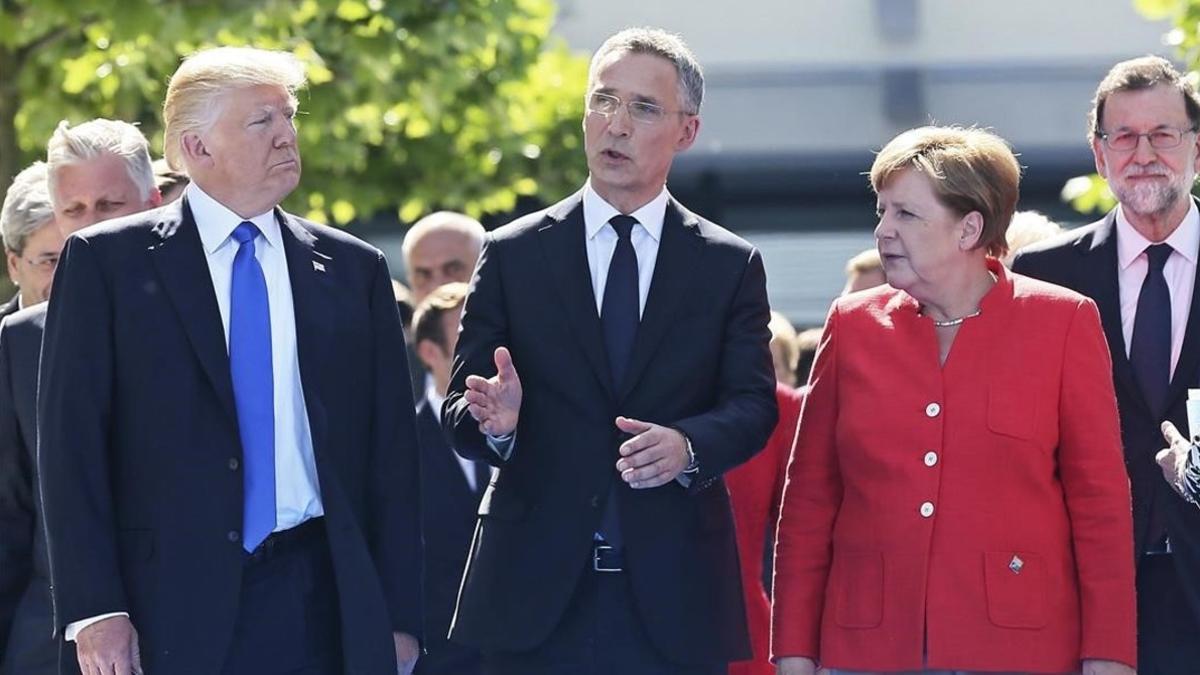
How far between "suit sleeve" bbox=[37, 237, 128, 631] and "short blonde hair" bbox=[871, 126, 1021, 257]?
184cm

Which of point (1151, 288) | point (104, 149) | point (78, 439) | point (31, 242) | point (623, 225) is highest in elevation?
point (104, 149)

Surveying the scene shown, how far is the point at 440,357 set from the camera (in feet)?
26.4

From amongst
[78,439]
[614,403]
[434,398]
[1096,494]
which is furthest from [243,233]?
[434,398]

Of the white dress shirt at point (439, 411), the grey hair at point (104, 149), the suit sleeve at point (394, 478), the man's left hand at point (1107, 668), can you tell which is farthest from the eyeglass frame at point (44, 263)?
the man's left hand at point (1107, 668)

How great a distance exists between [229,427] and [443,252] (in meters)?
4.57

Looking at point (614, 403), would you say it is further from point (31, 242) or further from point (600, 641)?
point (31, 242)

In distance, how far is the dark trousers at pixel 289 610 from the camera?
5.12 m

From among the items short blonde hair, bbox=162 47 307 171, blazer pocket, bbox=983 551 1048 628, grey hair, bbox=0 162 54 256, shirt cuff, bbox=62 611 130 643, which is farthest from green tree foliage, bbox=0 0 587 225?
blazer pocket, bbox=983 551 1048 628

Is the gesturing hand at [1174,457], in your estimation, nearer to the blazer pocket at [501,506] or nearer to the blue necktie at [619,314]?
the blue necktie at [619,314]

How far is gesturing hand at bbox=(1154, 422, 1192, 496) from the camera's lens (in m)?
5.55

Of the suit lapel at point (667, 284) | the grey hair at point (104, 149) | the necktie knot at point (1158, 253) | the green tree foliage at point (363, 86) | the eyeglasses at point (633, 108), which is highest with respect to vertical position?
the green tree foliage at point (363, 86)

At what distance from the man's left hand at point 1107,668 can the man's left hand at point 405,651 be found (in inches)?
60.0

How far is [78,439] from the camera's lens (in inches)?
197

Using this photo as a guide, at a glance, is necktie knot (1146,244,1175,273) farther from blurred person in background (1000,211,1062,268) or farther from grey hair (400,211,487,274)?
grey hair (400,211,487,274)
